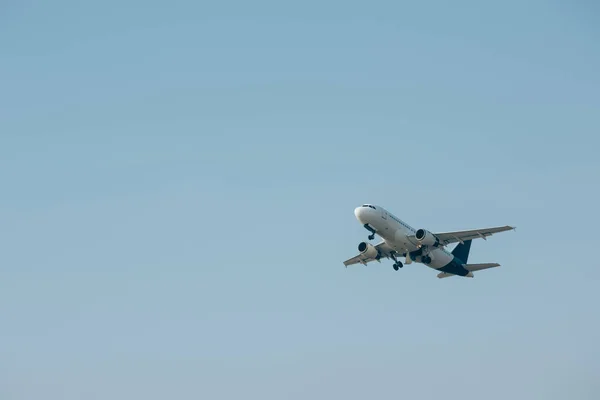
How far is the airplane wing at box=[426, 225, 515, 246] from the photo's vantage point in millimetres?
101556

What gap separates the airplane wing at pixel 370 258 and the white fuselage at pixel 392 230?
259 cm

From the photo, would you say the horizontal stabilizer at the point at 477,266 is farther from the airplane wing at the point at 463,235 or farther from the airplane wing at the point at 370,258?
the airplane wing at the point at 370,258

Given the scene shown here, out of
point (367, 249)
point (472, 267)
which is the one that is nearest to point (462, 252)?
point (472, 267)

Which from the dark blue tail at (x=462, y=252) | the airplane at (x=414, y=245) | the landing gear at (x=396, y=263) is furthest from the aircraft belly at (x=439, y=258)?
the dark blue tail at (x=462, y=252)

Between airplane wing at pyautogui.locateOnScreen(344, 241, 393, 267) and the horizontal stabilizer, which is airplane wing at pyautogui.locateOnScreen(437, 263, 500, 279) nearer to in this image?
the horizontal stabilizer

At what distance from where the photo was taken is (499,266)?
108250 millimetres

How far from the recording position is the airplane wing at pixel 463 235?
101556 mm

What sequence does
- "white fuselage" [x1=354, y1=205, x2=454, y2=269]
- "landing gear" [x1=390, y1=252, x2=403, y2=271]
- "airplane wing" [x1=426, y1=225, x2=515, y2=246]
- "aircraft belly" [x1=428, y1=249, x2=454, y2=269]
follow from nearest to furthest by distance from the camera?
"white fuselage" [x1=354, y1=205, x2=454, y2=269], "airplane wing" [x1=426, y1=225, x2=515, y2=246], "aircraft belly" [x1=428, y1=249, x2=454, y2=269], "landing gear" [x1=390, y1=252, x2=403, y2=271]

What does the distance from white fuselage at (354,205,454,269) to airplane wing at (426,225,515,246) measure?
65.5 inches

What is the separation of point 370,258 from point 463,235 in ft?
40.3

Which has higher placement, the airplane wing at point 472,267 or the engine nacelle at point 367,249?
the engine nacelle at point 367,249

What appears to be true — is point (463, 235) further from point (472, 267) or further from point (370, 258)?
point (370, 258)

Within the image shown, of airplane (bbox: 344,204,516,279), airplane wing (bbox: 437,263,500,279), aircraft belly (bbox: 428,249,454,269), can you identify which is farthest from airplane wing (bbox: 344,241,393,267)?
airplane wing (bbox: 437,263,500,279)

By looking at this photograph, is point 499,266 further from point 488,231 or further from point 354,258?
point 354,258
